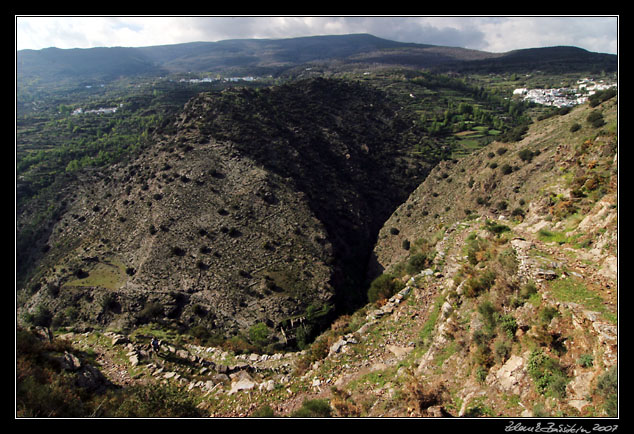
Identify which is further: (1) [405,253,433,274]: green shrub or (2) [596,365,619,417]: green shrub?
(1) [405,253,433,274]: green shrub

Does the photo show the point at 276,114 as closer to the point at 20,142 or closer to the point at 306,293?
the point at 306,293

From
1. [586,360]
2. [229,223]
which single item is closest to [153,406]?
[586,360]

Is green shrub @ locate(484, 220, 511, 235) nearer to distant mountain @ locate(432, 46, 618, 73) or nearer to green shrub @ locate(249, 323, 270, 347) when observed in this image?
green shrub @ locate(249, 323, 270, 347)

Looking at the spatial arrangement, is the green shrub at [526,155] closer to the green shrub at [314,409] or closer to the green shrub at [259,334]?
the green shrub at [259,334]

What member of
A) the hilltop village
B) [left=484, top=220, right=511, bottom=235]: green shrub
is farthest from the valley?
the hilltop village

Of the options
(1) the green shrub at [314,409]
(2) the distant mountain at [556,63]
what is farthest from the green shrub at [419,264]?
(2) the distant mountain at [556,63]

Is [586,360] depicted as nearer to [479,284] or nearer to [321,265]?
[479,284]

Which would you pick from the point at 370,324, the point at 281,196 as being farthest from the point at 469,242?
the point at 281,196
